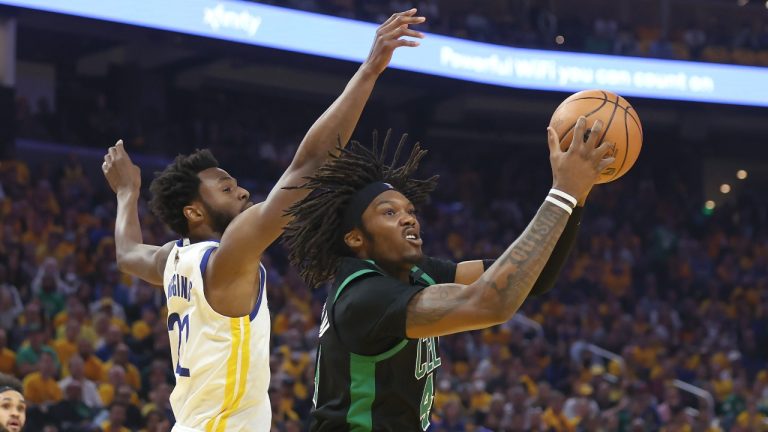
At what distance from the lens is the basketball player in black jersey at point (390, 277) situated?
3059mm

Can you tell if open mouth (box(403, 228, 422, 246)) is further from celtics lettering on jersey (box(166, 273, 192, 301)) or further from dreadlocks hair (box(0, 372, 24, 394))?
dreadlocks hair (box(0, 372, 24, 394))

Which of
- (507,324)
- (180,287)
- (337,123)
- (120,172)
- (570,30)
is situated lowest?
(507,324)

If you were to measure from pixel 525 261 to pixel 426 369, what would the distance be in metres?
0.60

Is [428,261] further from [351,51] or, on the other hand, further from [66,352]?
[351,51]

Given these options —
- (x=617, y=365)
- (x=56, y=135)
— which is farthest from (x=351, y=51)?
(x=617, y=365)

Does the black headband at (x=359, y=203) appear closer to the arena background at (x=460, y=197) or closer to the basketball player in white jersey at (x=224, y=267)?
the basketball player in white jersey at (x=224, y=267)

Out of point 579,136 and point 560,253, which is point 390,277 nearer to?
point 560,253

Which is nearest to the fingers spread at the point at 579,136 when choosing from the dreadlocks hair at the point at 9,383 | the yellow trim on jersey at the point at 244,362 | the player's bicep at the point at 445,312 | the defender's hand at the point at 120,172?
the player's bicep at the point at 445,312

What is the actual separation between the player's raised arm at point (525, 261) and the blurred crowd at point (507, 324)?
644 cm

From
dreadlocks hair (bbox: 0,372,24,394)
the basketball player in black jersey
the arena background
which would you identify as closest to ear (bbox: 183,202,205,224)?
the basketball player in black jersey

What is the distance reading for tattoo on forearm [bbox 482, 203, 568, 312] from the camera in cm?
304

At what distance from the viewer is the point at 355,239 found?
3.53 meters

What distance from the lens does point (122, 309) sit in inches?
446

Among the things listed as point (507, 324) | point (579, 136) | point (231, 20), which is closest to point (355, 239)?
point (579, 136)
